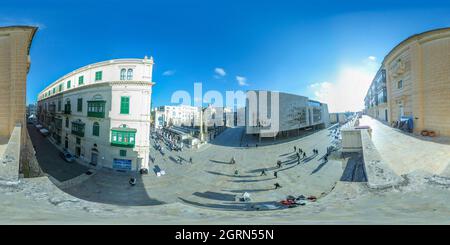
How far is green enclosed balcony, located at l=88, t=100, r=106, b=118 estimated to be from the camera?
1.81m

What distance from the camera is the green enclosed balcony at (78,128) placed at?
75.5 inches

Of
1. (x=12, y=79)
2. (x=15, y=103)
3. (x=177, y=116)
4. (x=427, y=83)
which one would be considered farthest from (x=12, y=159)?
(x=427, y=83)

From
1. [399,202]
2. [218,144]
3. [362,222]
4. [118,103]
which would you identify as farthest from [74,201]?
[399,202]

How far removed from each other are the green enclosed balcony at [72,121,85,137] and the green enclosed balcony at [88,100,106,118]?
0.16 meters

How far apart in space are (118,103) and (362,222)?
6.95 ft

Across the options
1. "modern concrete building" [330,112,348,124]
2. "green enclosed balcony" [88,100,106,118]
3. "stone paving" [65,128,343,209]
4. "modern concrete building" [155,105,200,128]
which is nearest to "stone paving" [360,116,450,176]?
"modern concrete building" [330,112,348,124]

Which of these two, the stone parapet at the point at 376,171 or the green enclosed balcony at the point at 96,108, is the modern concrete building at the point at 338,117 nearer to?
the stone parapet at the point at 376,171

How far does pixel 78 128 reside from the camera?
1946 mm

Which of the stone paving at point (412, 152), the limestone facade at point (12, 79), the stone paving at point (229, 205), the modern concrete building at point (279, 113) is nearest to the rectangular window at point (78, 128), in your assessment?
the stone paving at point (229, 205)

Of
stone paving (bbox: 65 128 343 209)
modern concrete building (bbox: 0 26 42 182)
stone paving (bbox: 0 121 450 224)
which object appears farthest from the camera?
modern concrete building (bbox: 0 26 42 182)

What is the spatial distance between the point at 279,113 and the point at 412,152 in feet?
7.70

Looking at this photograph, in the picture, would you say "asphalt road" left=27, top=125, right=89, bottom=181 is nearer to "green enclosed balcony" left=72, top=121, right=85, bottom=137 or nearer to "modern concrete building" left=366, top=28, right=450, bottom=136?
"green enclosed balcony" left=72, top=121, right=85, bottom=137
